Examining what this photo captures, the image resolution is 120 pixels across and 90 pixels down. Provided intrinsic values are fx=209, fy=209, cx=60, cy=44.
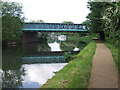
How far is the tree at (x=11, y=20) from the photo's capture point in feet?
133

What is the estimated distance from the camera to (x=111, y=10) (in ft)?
28.5

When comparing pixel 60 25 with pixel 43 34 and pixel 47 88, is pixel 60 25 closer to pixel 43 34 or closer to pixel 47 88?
pixel 43 34

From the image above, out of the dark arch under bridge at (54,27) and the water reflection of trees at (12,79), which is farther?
the dark arch under bridge at (54,27)

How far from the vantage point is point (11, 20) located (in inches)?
1656

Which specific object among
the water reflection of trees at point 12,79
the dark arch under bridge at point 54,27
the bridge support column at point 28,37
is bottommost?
the water reflection of trees at point 12,79

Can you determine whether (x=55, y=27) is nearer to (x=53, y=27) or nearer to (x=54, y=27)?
(x=54, y=27)

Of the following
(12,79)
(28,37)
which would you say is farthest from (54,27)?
(12,79)

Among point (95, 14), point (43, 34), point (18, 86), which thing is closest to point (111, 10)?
point (18, 86)

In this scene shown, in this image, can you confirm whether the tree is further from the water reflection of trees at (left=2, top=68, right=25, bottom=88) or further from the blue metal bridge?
the water reflection of trees at (left=2, top=68, right=25, bottom=88)

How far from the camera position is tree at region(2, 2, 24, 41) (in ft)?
133

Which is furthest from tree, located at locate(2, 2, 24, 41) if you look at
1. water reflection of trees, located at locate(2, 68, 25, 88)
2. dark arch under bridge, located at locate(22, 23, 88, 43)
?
water reflection of trees, located at locate(2, 68, 25, 88)

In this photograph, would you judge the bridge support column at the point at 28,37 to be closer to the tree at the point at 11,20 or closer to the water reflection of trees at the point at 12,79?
the tree at the point at 11,20

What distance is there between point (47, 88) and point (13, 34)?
35.1m

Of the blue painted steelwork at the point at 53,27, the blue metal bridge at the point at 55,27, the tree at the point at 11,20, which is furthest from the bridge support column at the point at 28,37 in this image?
the tree at the point at 11,20
